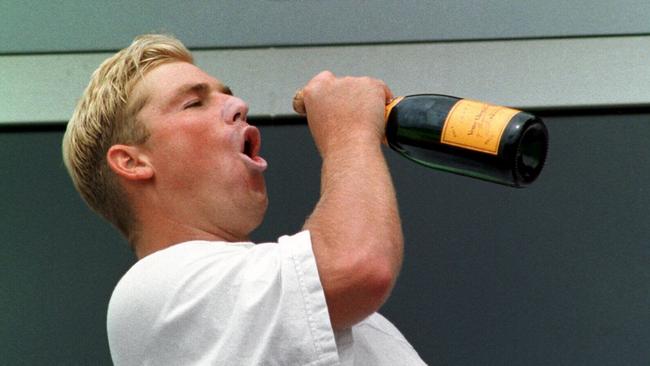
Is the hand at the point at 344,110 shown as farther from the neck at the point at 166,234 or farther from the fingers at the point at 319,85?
the neck at the point at 166,234

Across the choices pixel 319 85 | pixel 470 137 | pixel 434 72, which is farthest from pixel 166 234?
pixel 434 72

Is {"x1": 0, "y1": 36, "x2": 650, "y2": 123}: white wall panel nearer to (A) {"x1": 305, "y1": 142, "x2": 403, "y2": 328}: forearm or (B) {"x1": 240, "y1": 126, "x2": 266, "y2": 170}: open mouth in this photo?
(B) {"x1": 240, "y1": 126, "x2": 266, "y2": 170}: open mouth

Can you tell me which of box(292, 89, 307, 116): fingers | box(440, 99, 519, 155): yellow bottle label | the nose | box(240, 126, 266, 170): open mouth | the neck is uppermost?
box(440, 99, 519, 155): yellow bottle label

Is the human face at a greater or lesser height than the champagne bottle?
lesser

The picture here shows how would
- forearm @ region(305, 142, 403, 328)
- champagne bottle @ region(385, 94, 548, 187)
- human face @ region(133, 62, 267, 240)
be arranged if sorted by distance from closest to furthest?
forearm @ region(305, 142, 403, 328), champagne bottle @ region(385, 94, 548, 187), human face @ region(133, 62, 267, 240)

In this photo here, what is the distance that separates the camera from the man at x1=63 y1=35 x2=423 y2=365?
1012 millimetres

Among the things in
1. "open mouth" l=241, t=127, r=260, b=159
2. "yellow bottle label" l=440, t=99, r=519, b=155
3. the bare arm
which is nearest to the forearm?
the bare arm

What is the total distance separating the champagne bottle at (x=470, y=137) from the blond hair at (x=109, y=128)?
0.36 m

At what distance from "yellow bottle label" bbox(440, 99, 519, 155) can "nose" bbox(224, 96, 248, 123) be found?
29cm

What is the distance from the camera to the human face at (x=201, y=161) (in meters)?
1.27

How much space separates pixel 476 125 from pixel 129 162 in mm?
485

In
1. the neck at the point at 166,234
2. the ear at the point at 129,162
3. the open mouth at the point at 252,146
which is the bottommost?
the neck at the point at 166,234

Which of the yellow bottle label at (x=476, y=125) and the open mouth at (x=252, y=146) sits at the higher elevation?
the yellow bottle label at (x=476, y=125)

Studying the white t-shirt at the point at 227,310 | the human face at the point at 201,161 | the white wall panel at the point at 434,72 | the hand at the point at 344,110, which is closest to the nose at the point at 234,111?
the human face at the point at 201,161
